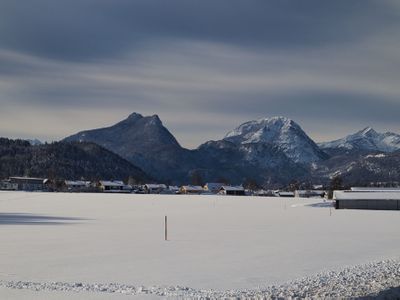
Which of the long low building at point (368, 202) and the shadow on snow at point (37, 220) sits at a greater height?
the long low building at point (368, 202)

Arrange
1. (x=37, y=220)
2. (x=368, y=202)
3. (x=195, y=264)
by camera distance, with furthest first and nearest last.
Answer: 1. (x=368, y=202)
2. (x=37, y=220)
3. (x=195, y=264)

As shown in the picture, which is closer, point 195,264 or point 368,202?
point 195,264

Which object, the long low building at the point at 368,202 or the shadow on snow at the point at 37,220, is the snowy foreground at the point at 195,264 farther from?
the long low building at the point at 368,202

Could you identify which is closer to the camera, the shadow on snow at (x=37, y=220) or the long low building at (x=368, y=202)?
the shadow on snow at (x=37, y=220)

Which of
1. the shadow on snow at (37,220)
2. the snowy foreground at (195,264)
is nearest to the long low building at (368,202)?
the shadow on snow at (37,220)

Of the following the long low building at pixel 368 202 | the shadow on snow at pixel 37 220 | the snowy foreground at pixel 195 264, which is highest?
the long low building at pixel 368 202

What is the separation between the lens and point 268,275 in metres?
19.0

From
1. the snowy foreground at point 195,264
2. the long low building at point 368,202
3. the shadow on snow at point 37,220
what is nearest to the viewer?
the snowy foreground at point 195,264

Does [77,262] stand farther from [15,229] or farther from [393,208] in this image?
[393,208]

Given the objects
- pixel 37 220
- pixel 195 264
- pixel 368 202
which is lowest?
pixel 195 264

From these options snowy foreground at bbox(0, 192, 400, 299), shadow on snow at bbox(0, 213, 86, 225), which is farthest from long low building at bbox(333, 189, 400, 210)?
snowy foreground at bbox(0, 192, 400, 299)

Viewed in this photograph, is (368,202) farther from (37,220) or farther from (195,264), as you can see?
(195,264)

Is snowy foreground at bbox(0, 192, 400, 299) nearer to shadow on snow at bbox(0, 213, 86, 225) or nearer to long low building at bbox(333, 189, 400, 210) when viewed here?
shadow on snow at bbox(0, 213, 86, 225)

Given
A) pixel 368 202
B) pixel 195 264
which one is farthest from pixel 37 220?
pixel 368 202
